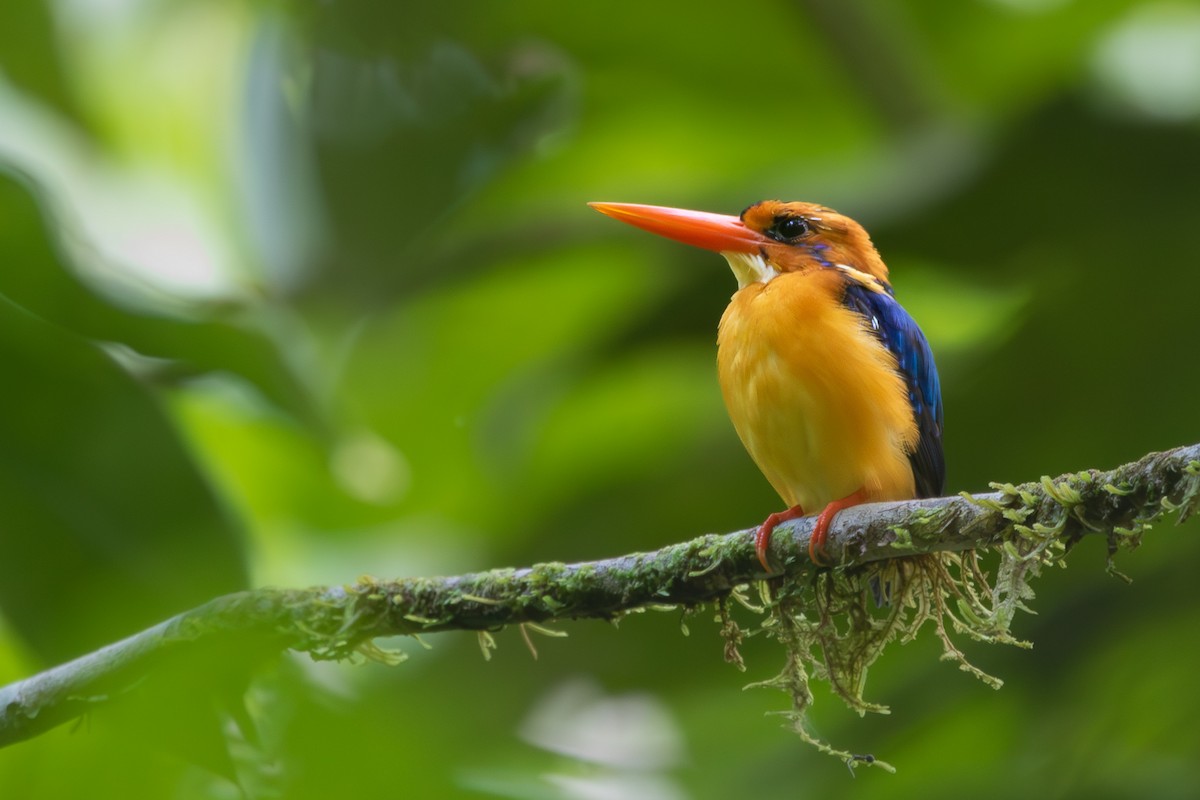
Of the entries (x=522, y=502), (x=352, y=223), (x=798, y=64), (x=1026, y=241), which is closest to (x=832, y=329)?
(x=1026, y=241)

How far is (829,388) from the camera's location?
2.45 meters

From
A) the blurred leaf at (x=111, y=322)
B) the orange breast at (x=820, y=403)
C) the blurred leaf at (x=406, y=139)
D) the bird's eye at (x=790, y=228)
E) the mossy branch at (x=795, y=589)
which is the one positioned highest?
the blurred leaf at (x=406, y=139)

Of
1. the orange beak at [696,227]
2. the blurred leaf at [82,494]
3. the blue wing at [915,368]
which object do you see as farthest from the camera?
the orange beak at [696,227]

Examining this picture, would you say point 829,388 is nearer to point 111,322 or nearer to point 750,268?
point 750,268

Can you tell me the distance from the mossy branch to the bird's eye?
40.6 inches

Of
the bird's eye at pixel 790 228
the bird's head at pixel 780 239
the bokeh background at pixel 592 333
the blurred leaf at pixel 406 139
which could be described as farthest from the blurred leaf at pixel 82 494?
the bird's eye at pixel 790 228

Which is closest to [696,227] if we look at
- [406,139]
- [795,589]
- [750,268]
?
[750,268]

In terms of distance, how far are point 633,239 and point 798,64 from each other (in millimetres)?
1020

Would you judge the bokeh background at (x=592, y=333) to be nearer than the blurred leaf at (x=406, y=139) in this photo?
Yes

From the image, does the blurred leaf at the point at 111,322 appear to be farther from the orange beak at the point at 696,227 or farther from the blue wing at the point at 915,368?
the blue wing at the point at 915,368

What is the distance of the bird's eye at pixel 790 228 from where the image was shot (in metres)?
3.01

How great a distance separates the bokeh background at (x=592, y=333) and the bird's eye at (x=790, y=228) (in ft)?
1.65

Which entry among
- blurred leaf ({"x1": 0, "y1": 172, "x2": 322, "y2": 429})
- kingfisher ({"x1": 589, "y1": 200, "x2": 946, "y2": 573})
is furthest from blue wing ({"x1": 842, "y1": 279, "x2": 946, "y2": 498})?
blurred leaf ({"x1": 0, "y1": 172, "x2": 322, "y2": 429})

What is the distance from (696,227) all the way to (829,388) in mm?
692
